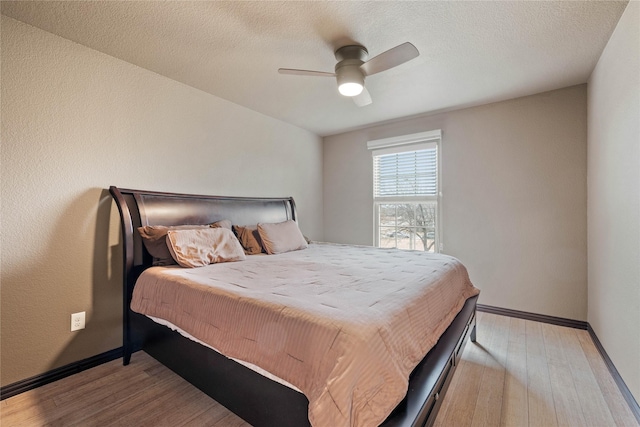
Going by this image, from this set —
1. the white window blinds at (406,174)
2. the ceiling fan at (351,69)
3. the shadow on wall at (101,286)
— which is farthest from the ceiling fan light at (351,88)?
the shadow on wall at (101,286)

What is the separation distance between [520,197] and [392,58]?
7.60ft

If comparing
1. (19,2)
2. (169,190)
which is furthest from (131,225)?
(19,2)

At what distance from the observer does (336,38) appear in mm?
2064

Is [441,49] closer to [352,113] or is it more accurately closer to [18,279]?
[352,113]

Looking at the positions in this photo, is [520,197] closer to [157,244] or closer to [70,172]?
[157,244]

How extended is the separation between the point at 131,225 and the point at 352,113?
2779 mm

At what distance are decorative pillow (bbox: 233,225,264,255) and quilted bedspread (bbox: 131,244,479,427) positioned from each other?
633 millimetres

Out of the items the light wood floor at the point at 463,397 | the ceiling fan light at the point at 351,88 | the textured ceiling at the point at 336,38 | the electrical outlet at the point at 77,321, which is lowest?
the light wood floor at the point at 463,397

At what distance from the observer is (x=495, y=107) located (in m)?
3.30

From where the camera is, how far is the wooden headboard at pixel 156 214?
2201mm

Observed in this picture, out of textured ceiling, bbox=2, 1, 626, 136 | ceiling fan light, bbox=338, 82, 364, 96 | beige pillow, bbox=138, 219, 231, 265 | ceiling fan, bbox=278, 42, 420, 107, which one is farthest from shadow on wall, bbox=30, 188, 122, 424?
ceiling fan light, bbox=338, 82, 364, 96

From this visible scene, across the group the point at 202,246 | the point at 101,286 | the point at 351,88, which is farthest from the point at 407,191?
the point at 101,286

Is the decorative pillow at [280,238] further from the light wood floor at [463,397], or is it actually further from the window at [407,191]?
the window at [407,191]

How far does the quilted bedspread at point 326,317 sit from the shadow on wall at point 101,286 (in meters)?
0.36
